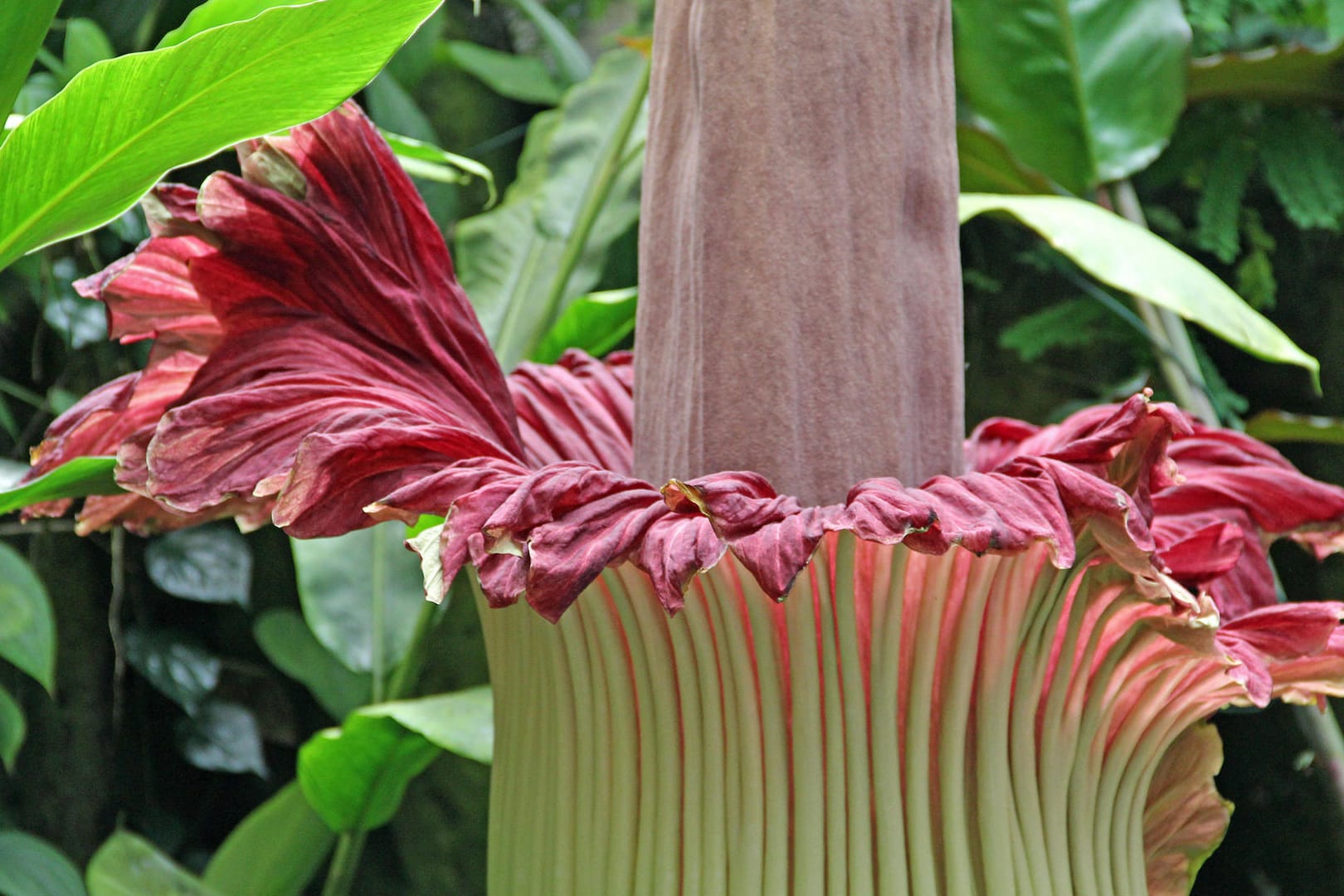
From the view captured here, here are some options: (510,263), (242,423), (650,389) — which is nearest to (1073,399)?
(510,263)

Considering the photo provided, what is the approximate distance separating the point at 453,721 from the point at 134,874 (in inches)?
10.8

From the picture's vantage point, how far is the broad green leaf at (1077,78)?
1.29 meters

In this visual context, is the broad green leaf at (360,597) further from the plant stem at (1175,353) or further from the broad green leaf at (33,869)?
the plant stem at (1175,353)

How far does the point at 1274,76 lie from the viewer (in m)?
1.27

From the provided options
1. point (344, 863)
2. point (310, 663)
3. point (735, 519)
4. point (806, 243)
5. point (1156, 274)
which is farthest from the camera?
point (310, 663)

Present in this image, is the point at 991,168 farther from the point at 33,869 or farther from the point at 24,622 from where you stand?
the point at 33,869

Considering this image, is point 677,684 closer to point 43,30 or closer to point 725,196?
point 725,196

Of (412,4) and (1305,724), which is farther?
(1305,724)

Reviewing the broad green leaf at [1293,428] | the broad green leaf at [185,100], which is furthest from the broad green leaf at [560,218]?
the broad green leaf at [185,100]

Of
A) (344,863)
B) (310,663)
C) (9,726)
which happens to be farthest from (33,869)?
(310,663)

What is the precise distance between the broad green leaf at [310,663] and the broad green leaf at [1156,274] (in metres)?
0.83

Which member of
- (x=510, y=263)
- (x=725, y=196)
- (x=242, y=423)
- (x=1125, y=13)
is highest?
(x=1125, y=13)

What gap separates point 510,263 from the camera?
145cm

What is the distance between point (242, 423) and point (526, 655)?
18cm
